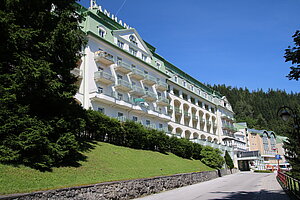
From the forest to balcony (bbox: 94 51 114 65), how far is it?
8535cm

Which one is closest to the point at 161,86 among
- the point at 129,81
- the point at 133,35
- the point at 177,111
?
the point at 129,81

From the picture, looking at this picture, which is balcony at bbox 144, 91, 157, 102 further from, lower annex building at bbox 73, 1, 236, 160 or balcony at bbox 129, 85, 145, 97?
balcony at bbox 129, 85, 145, 97

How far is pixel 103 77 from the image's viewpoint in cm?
2983

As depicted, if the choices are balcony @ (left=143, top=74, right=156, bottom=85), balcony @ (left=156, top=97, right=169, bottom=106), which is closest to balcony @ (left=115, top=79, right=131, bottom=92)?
balcony @ (left=143, top=74, right=156, bottom=85)

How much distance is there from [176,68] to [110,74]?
21.4 m

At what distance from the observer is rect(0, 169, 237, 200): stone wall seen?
32.9 feet

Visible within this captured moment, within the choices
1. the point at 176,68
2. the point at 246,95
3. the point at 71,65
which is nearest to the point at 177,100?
the point at 176,68

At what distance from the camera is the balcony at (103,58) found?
30500mm

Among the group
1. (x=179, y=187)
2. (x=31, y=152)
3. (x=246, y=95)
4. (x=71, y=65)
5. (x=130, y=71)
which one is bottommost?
(x=179, y=187)

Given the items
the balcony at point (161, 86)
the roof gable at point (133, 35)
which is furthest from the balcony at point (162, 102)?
the roof gable at point (133, 35)

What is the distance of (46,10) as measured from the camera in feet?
53.2

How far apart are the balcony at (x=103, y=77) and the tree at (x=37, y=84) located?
12743 millimetres

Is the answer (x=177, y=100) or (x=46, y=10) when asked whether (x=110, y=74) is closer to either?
(x=46, y=10)

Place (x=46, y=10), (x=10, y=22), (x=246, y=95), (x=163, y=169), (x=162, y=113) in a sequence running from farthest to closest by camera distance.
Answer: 1. (x=246, y=95)
2. (x=162, y=113)
3. (x=163, y=169)
4. (x=46, y=10)
5. (x=10, y=22)
